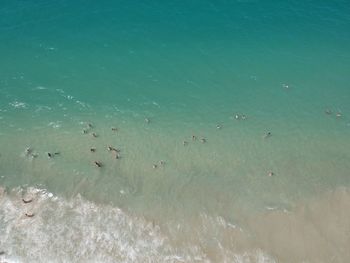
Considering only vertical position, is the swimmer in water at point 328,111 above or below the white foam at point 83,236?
above

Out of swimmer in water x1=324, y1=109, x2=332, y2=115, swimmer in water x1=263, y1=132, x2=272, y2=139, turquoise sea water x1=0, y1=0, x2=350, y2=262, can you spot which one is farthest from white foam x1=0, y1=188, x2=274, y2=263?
swimmer in water x1=324, y1=109, x2=332, y2=115

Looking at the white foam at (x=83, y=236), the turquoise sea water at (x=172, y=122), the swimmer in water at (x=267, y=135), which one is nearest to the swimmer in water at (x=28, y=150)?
the turquoise sea water at (x=172, y=122)

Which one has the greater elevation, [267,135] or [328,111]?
[328,111]

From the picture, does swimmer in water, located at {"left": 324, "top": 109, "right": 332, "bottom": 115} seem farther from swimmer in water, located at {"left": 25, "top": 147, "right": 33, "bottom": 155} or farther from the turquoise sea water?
swimmer in water, located at {"left": 25, "top": 147, "right": 33, "bottom": 155}

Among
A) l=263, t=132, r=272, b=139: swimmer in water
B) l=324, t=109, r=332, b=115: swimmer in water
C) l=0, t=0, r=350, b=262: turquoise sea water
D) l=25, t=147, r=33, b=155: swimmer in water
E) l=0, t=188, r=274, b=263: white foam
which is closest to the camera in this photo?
l=0, t=188, r=274, b=263: white foam

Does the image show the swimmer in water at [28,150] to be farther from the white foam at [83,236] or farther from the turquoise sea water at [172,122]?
the white foam at [83,236]

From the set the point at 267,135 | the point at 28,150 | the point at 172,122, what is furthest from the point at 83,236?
the point at 267,135

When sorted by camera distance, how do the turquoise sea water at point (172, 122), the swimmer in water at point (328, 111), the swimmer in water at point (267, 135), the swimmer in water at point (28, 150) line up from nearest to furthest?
the turquoise sea water at point (172, 122)
the swimmer in water at point (28, 150)
the swimmer in water at point (267, 135)
the swimmer in water at point (328, 111)

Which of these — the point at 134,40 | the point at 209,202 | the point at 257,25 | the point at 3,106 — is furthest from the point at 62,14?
the point at 209,202

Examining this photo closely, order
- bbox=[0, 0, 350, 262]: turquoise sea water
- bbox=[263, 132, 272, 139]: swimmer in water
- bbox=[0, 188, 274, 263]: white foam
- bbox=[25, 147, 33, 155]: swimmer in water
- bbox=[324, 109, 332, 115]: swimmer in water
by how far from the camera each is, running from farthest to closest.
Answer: bbox=[324, 109, 332, 115]: swimmer in water → bbox=[263, 132, 272, 139]: swimmer in water → bbox=[25, 147, 33, 155]: swimmer in water → bbox=[0, 0, 350, 262]: turquoise sea water → bbox=[0, 188, 274, 263]: white foam

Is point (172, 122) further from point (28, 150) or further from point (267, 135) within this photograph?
point (28, 150)
